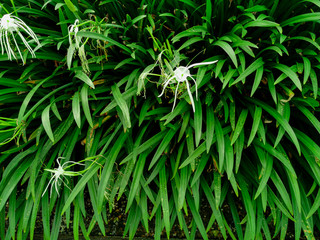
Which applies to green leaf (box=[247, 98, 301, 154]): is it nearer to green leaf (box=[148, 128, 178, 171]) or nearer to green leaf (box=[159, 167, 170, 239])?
green leaf (box=[148, 128, 178, 171])

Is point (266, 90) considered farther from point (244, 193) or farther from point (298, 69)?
point (244, 193)

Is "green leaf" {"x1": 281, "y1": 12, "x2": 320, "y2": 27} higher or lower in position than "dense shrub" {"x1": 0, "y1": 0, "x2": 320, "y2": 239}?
higher

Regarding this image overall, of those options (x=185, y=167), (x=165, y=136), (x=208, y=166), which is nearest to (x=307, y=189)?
(x=208, y=166)

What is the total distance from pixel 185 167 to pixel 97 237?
57 centimetres

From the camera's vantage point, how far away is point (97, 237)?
1.41 metres

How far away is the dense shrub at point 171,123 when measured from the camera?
1165 millimetres

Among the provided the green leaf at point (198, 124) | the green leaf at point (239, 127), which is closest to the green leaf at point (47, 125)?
the green leaf at point (198, 124)

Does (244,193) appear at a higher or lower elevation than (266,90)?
lower

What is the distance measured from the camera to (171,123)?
134 centimetres

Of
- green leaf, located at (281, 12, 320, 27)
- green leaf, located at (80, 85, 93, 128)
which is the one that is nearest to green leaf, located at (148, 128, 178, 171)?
green leaf, located at (80, 85, 93, 128)

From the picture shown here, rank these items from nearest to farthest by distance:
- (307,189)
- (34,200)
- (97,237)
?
(34,200), (307,189), (97,237)

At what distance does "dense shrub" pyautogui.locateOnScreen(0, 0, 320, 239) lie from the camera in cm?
117

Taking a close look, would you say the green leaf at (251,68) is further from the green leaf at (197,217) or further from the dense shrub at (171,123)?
the green leaf at (197,217)

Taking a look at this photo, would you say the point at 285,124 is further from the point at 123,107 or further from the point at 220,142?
the point at 123,107
